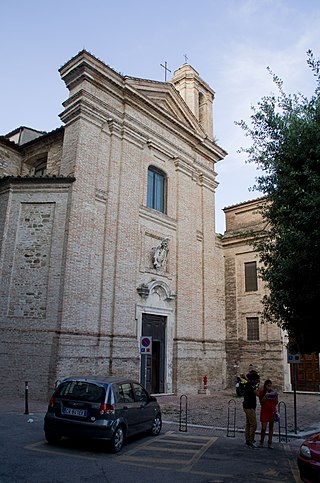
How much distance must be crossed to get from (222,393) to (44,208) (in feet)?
37.8

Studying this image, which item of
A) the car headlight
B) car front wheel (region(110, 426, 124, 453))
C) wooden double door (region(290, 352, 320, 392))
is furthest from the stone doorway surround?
the car headlight

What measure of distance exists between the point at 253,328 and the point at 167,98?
12732mm

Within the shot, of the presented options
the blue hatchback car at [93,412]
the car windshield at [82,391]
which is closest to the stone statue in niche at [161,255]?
the blue hatchback car at [93,412]

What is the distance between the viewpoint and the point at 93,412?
7.12 m

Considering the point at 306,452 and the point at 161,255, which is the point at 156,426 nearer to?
the point at 306,452

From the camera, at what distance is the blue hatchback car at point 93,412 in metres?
7.04

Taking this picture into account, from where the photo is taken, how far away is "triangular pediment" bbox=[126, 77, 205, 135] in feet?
63.3

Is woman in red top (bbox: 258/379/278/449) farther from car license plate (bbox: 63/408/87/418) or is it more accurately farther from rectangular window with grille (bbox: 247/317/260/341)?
rectangular window with grille (bbox: 247/317/260/341)

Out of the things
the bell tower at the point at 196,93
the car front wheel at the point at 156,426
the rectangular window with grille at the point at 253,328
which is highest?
the bell tower at the point at 196,93

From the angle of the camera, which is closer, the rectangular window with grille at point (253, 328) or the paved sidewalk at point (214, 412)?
the paved sidewalk at point (214, 412)

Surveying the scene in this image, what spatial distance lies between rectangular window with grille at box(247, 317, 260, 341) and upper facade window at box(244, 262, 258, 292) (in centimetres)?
161

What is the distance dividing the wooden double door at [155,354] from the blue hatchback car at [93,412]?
8.52 metres

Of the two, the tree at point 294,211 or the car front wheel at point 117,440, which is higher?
the tree at point 294,211

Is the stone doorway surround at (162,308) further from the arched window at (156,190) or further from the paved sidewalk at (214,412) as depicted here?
the arched window at (156,190)
